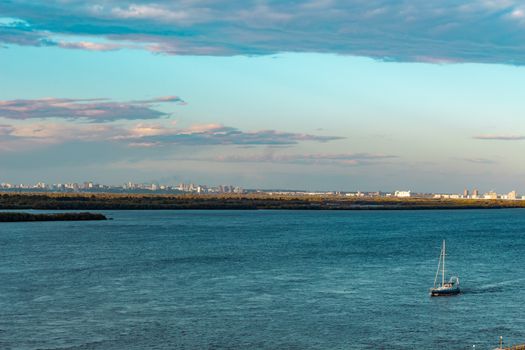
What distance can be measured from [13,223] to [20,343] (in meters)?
136

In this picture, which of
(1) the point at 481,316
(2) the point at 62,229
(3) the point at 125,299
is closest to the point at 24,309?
(3) the point at 125,299

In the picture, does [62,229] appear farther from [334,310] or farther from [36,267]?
[334,310]

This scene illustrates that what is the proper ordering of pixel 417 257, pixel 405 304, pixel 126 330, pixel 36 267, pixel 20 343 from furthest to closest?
1. pixel 417 257
2. pixel 36 267
3. pixel 405 304
4. pixel 126 330
5. pixel 20 343

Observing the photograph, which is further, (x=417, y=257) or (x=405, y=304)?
(x=417, y=257)

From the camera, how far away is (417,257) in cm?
10194

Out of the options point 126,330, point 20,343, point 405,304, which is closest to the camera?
point 20,343

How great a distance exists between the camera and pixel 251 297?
209 feet

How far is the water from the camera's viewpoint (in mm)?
48688

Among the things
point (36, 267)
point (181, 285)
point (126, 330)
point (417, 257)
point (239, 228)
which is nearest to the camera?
point (126, 330)

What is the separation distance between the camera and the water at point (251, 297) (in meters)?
48.7

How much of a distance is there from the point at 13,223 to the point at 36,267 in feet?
314

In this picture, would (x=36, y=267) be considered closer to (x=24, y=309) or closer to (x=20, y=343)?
(x=24, y=309)

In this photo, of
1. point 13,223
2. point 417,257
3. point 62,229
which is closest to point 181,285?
point 417,257

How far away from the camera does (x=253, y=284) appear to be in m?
71.8
